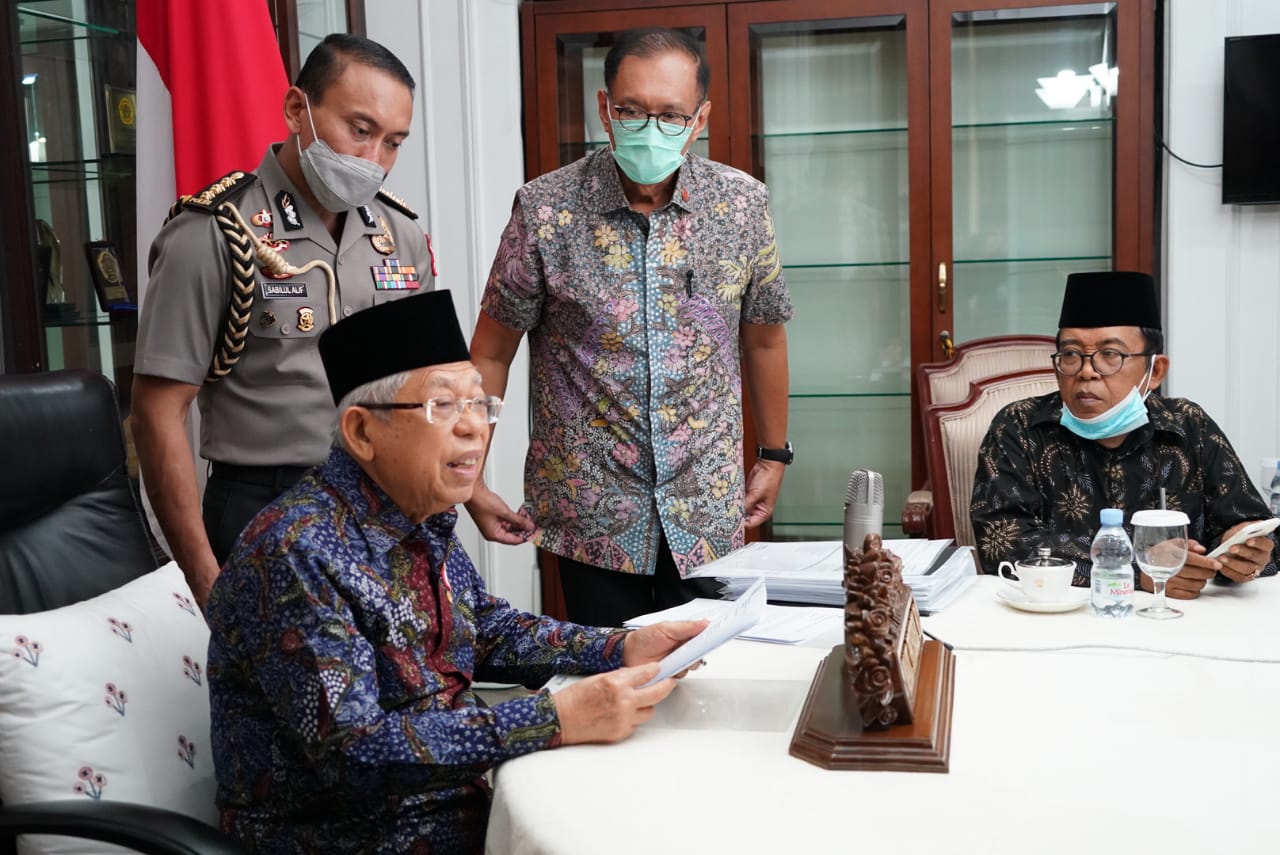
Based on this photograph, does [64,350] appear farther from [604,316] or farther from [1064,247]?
[1064,247]

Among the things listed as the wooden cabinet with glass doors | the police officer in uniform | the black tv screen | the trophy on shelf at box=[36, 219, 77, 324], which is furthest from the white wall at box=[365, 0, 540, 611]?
the black tv screen

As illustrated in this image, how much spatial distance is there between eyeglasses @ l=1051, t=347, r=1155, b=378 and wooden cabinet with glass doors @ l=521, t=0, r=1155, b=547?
1.23 metres

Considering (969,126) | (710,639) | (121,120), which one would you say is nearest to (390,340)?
(710,639)

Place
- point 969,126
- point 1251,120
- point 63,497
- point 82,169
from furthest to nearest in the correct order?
point 969,126 < point 1251,120 < point 82,169 < point 63,497

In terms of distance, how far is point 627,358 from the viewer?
2.24 m

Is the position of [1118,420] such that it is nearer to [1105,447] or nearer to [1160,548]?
[1105,447]

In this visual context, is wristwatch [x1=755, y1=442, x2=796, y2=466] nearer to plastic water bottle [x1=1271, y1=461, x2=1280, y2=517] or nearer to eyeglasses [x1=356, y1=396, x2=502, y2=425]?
eyeglasses [x1=356, y1=396, x2=502, y2=425]

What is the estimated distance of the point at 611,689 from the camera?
133 cm

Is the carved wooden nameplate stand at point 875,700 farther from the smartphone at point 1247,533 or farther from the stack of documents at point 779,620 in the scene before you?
the smartphone at point 1247,533

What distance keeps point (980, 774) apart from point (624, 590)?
1.14 meters

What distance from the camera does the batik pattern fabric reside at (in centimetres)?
128

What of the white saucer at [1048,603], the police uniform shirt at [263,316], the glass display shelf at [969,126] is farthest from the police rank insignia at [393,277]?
the glass display shelf at [969,126]

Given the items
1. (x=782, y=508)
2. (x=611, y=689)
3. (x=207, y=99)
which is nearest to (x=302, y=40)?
(x=207, y=99)

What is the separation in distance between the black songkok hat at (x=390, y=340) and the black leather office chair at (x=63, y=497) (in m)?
0.47
